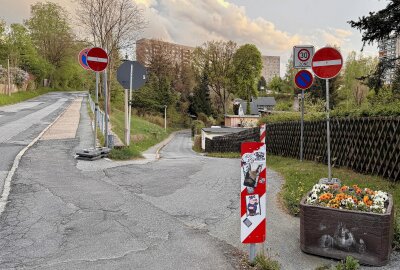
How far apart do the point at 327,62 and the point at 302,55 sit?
186 inches

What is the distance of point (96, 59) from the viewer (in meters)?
9.83

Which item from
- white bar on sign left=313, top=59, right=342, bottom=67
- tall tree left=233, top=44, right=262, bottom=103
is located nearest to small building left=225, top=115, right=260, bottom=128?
tall tree left=233, top=44, right=262, bottom=103

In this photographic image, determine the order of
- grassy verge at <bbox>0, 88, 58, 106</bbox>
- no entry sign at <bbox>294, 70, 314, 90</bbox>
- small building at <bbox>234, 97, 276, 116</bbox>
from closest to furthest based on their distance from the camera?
1. no entry sign at <bbox>294, 70, 314, 90</bbox>
2. grassy verge at <bbox>0, 88, 58, 106</bbox>
3. small building at <bbox>234, 97, 276, 116</bbox>

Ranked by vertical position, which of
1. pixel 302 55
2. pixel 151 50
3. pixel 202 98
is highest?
pixel 151 50

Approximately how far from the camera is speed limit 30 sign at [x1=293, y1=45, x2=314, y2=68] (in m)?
11.5

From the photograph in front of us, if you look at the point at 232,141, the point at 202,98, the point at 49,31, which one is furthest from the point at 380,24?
the point at 49,31

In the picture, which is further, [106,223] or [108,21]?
[108,21]

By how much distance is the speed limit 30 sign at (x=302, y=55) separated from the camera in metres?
11.5

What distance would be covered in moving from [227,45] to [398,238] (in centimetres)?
6312

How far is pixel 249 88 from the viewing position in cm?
6462

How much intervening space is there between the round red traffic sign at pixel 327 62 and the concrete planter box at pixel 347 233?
3.26m

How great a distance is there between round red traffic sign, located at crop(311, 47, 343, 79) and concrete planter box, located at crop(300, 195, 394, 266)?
128 inches

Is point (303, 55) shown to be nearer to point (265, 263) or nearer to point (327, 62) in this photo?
point (327, 62)

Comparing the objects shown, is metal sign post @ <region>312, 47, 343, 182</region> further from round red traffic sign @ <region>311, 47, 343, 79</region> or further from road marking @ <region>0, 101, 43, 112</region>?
road marking @ <region>0, 101, 43, 112</region>
